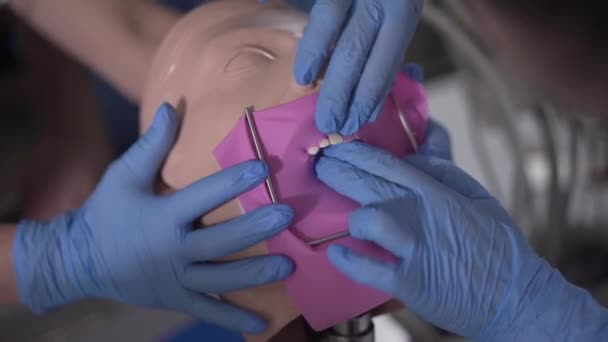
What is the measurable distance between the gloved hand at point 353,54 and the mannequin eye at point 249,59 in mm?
88

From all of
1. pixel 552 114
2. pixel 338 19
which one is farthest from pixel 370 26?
pixel 552 114

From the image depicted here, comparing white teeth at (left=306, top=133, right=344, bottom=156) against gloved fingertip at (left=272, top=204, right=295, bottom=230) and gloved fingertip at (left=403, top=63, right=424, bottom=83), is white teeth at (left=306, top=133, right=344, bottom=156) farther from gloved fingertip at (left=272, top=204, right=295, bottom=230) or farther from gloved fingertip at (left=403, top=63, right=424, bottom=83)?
gloved fingertip at (left=403, top=63, right=424, bottom=83)

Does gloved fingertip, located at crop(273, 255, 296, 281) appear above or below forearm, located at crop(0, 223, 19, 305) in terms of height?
above

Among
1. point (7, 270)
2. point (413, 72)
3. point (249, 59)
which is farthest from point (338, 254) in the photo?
point (7, 270)

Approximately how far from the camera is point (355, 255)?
0.77 meters

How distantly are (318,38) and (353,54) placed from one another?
59 millimetres

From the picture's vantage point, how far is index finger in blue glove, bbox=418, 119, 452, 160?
1.05 metres

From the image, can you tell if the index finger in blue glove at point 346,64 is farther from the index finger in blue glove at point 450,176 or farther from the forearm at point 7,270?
the forearm at point 7,270

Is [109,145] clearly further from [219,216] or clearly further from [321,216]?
[321,216]

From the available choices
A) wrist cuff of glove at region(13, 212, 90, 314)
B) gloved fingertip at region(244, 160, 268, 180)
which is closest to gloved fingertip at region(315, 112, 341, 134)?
gloved fingertip at region(244, 160, 268, 180)

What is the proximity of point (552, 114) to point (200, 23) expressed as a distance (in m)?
1.28

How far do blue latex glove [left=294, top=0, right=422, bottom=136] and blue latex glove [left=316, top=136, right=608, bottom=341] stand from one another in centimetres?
7

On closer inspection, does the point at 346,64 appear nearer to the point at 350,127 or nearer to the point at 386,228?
the point at 350,127

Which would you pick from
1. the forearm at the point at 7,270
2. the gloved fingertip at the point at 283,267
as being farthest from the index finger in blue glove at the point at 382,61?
the forearm at the point at 7,270
